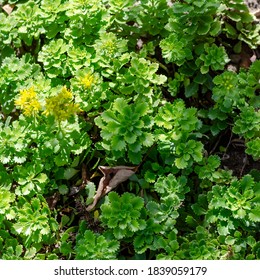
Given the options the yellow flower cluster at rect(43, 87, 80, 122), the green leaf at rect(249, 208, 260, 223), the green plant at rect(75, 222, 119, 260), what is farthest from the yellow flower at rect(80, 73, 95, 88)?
the green leaf at rect(249, 208, 260, 223)

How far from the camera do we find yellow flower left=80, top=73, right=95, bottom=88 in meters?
3.46

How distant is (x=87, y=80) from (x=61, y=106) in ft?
0.85

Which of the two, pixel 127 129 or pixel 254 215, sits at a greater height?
pixel 127 129

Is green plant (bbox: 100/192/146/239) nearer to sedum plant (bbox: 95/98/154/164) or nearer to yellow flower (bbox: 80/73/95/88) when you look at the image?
sedum plant (bbox: 95/98/154/164)

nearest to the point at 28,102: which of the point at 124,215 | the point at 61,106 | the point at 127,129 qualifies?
the point at 61,106

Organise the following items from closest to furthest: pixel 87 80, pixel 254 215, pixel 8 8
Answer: pixel 254 215, pixel 87 80, pixel 8 8

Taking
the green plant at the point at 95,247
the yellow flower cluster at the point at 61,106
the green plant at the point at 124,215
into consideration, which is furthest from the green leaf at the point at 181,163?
the yellow flower cluster at the point at 61,106

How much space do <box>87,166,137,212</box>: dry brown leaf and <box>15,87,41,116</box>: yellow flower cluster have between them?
0.55 metres

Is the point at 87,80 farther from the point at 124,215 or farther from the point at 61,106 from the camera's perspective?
the point at 124,215

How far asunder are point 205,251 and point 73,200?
92 cm

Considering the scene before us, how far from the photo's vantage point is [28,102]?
3.40 metres

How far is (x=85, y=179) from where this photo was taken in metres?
3.61

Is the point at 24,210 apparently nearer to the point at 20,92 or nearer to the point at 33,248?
the point at 33,248
